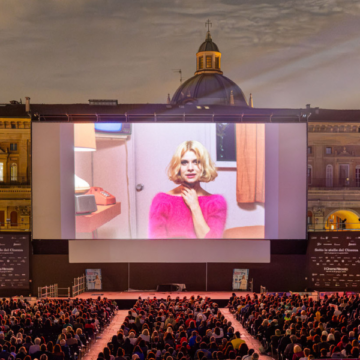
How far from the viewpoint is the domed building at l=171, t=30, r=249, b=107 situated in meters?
63.4

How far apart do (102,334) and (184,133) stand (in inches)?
477

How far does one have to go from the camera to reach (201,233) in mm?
27172

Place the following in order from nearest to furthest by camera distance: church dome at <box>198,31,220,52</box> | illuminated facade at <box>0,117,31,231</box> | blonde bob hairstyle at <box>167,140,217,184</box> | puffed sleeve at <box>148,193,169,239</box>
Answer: blonde bob hairstyle at <box>167,140,217,184</box> → puffed sleeve at <box>148,193,169,239</box> → illuminated facade at <box>0,117,31,231</box> → church dome at <box>198,31,220,52</box>

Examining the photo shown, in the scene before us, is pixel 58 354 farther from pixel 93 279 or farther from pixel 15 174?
pixel 15 174

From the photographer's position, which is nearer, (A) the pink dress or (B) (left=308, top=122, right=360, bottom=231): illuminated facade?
(A) the pink dress

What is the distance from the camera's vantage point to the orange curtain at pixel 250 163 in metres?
27.2

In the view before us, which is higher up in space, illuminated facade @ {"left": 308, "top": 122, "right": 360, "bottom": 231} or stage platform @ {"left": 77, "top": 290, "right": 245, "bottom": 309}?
illuminated facade @ {"left": 308, "top": 122, "right": 360, "bottom": 231}

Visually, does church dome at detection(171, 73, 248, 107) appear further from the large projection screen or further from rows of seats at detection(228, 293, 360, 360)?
rows of seats at detection(228, 293, 360, 360)

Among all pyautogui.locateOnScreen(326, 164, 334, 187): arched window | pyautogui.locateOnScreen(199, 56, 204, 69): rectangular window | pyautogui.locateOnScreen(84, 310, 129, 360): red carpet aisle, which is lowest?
pyautogui.locateOnScreen(84, 310, 129, 360): red carpet aisle

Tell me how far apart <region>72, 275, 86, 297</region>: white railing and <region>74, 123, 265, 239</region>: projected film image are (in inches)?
108

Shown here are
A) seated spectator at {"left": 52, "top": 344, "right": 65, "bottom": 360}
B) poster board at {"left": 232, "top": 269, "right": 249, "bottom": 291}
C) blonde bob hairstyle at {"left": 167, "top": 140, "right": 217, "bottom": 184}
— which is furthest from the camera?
poster board at {"left": 232, "top": 269, "right": 249, "bottom": 291}

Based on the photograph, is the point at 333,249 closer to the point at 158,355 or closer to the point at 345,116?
the point at 345,116

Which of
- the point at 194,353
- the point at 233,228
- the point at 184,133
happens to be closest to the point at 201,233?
the point at 233,228

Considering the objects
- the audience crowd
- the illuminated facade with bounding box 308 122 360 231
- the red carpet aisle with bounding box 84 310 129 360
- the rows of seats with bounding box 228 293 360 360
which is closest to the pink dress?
the red carpet aisle with bounding box 84 310 129 360
